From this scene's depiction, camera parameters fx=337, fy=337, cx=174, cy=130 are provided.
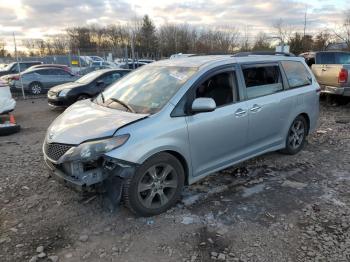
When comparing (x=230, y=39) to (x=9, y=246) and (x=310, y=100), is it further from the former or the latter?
(x=9, y=246)

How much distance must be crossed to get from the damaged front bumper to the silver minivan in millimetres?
10

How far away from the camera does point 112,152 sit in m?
3.40

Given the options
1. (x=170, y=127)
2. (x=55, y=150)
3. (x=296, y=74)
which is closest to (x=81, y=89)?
(x=296, y=74)

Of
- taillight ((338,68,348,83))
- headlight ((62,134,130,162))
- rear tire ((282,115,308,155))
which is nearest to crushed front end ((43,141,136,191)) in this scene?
headlight ((62,134,130,162))

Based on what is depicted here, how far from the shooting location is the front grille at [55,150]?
11.7 ft

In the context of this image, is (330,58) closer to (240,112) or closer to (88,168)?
(240,112)

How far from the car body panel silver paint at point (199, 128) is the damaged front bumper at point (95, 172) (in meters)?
0.09

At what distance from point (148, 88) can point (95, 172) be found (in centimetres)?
A: 141

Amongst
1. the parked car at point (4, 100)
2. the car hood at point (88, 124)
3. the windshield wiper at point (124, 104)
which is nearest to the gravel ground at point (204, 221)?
the car hood at point (88, 124)

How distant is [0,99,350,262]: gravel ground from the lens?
3.21 metres

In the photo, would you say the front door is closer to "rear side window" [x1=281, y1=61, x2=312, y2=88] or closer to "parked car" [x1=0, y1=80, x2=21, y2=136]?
"rear side window" [x1=281, y1=61, x2=312, y2=88]

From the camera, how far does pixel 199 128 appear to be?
157 inches

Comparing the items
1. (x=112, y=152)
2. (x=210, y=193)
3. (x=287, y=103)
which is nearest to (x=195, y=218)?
(x=210, y=193)

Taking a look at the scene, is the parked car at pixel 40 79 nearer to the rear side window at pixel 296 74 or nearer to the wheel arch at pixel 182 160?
the rear side window at pixel 296 74
